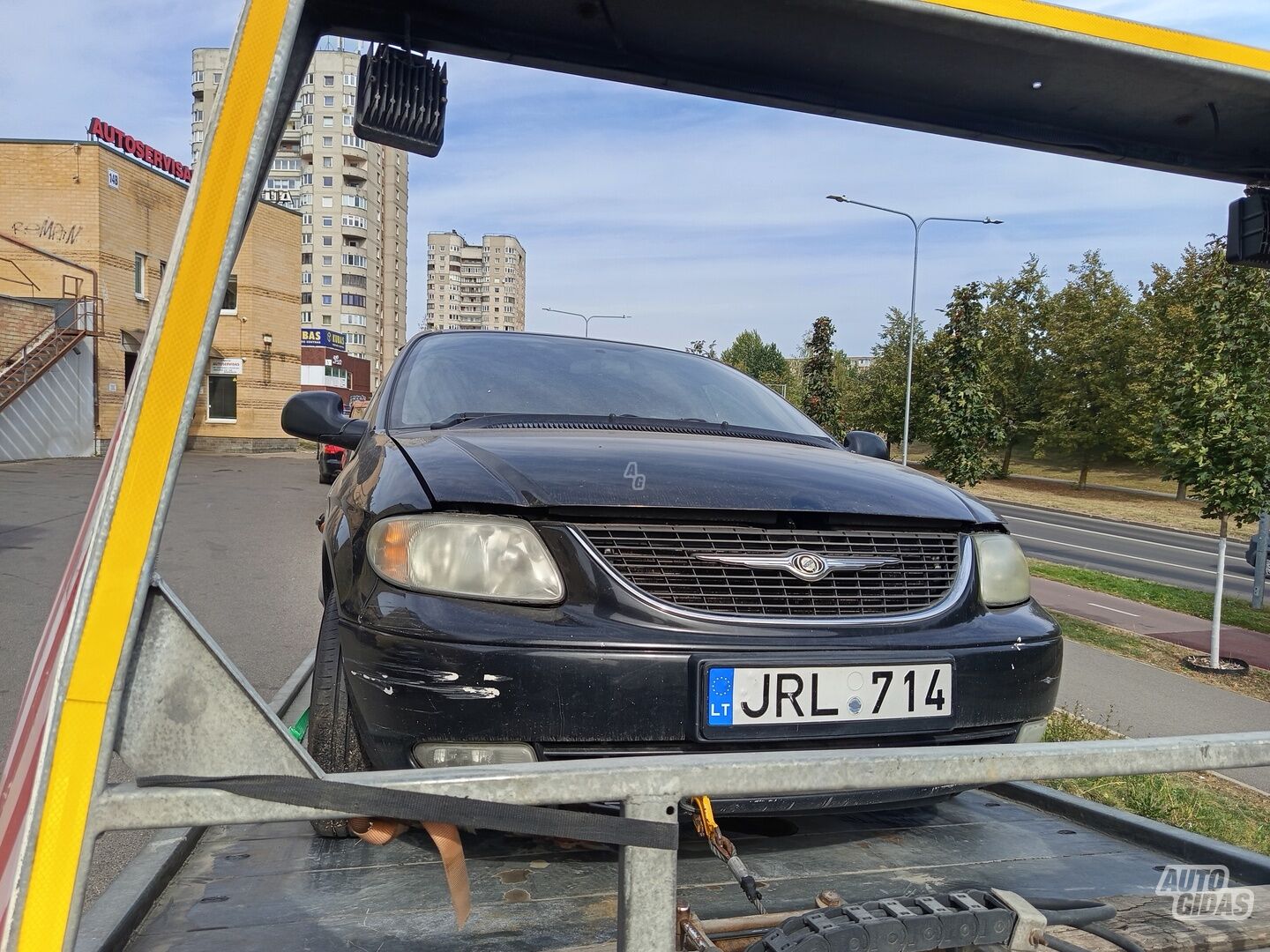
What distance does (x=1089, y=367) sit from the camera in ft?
160

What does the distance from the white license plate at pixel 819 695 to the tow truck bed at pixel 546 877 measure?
37 cm

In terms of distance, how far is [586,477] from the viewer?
206 cm

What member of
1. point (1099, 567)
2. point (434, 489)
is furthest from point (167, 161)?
point (434, 489)

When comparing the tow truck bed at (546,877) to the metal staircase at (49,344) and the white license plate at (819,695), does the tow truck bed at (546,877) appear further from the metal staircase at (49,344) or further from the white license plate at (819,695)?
the metal staircase at (49,344)

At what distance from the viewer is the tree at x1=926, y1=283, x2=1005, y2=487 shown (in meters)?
19.7

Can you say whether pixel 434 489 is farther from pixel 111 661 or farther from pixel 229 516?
pixel 229 516

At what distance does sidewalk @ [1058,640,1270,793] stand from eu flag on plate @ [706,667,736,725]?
6579mm

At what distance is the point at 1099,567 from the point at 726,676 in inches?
916

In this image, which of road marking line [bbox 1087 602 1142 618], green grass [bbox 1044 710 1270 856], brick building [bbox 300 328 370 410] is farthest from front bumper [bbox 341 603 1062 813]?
brick building [bbox 300 328 370 410]

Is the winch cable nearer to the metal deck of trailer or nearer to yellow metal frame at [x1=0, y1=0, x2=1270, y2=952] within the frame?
the metal deck of trailer

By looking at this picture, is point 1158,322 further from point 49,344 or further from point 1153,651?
point 49,344

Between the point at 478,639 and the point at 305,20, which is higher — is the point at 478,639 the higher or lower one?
the lower one

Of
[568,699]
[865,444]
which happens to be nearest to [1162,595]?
[865,444]

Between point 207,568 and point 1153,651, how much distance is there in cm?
1127
